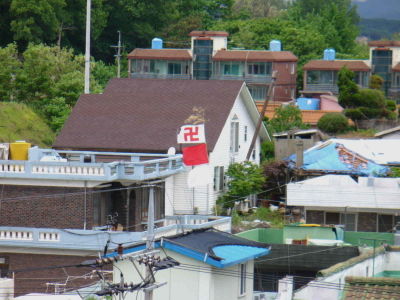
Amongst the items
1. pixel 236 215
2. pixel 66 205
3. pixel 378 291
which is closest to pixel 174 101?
pixel 236 215

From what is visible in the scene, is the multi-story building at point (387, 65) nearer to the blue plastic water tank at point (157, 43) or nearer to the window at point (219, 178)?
the blue plastic water tank at point (157, 43)

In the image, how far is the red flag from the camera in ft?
125

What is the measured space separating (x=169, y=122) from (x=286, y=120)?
76.2 ft

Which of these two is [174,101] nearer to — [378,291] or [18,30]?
[378,291]

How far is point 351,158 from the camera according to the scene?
173 ft

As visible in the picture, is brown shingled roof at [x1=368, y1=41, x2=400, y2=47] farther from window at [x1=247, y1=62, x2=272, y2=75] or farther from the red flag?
the red flag

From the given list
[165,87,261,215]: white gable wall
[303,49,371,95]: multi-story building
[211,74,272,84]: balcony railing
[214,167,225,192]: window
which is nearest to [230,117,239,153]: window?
[165,87,261,215]: white gable wall

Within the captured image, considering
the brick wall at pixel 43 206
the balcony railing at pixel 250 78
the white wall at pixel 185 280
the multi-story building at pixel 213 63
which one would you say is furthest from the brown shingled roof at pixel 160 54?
the white wall at pixel 185 280

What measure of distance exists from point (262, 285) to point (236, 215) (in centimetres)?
735

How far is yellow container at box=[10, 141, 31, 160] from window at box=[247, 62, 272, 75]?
191 feet

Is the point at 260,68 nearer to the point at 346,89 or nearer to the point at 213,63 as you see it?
the point at 213,63

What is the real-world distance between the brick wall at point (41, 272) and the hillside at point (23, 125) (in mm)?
14333

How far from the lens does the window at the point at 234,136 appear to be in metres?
50.7

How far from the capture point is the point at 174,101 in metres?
50.7
